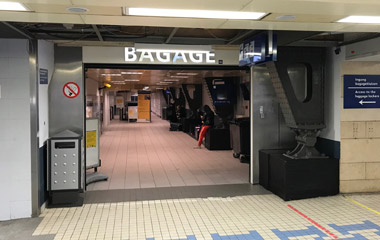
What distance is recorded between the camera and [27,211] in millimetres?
4820

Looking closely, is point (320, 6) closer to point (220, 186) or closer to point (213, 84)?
point (220, 186)

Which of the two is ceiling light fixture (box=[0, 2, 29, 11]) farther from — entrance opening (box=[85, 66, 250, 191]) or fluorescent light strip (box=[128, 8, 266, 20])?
entrance opening (box=[85, 66, 250, 191])

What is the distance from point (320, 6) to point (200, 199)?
3.70m

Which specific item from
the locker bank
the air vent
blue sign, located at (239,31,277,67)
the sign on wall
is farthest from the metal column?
the sign on wall

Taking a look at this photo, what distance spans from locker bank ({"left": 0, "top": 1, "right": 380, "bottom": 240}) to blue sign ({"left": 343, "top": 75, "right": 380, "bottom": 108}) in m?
0.02

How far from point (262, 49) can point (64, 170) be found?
345 cm

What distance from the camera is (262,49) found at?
4707mm

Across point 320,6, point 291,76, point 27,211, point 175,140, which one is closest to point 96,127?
point 27,211

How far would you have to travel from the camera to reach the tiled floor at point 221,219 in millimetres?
4164

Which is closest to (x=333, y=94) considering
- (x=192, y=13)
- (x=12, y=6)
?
A: (x=192, y=13)

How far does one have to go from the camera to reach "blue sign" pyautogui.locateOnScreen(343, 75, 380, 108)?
5.92m

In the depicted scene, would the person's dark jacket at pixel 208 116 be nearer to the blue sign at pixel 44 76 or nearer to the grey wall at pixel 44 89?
the grey wall at pixel 44 89

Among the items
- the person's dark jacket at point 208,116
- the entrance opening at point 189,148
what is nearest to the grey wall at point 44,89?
the entrance opening at point 189,148

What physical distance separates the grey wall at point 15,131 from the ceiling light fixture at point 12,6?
199 cm
